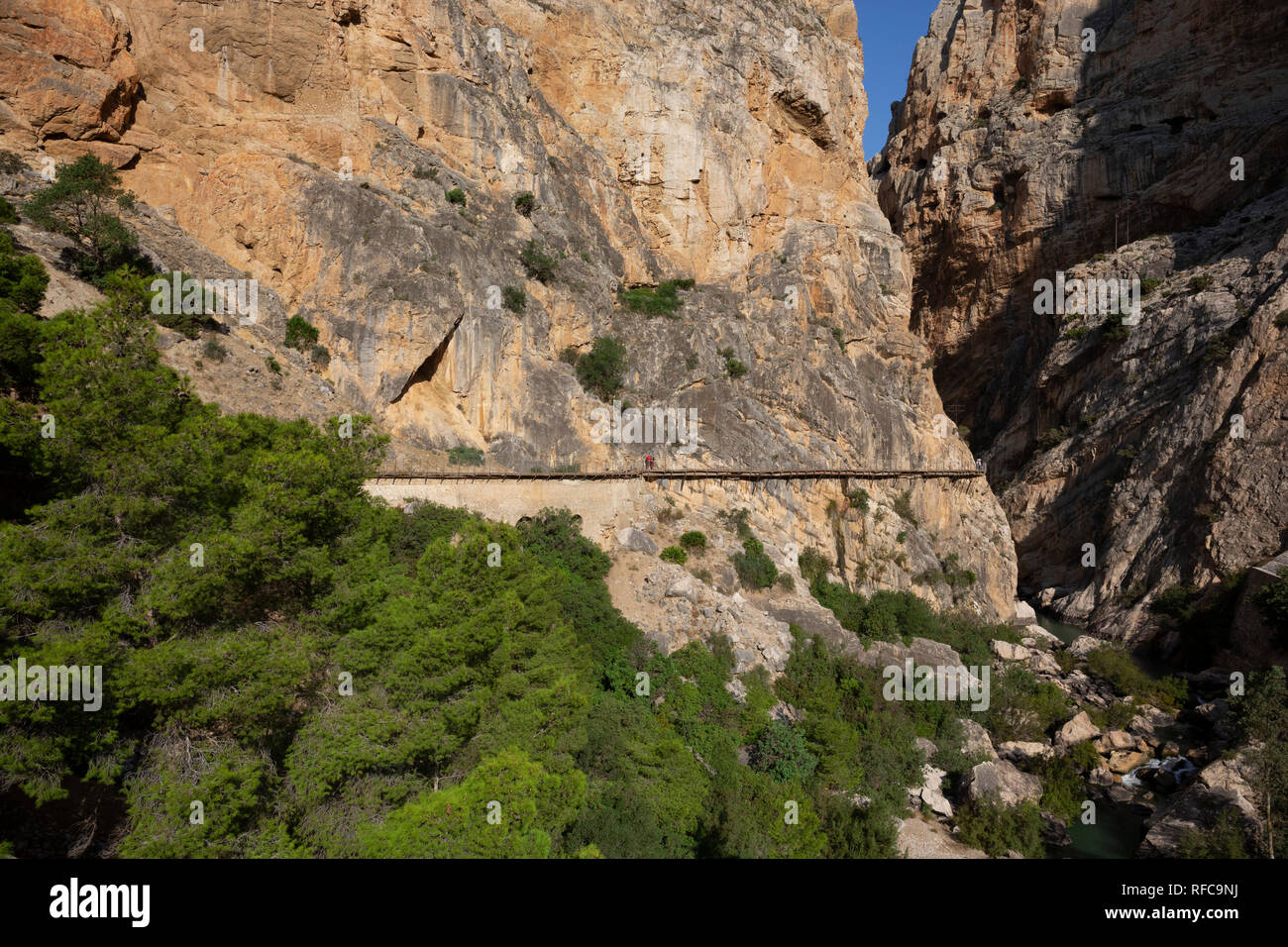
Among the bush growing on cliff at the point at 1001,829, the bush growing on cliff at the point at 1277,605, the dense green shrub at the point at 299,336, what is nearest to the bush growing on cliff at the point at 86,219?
the dense green shrub at the point at 299,336

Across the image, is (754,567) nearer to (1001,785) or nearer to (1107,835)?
(1001,785)

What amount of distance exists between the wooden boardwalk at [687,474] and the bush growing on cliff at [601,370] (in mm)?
4755

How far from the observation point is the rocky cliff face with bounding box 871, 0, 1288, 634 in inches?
1316

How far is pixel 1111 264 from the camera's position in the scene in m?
46.1

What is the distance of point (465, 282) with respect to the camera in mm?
25766

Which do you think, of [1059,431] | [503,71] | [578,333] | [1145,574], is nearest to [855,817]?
[578,333]

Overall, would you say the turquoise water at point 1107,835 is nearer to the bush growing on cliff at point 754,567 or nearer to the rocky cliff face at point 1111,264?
the bush growing on cliff at point 754,567

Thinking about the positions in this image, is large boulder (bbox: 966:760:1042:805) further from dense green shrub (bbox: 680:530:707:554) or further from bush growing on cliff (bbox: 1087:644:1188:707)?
dense green shrub (bbox: 680:530:707:554)

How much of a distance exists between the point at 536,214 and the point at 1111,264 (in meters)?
40.8

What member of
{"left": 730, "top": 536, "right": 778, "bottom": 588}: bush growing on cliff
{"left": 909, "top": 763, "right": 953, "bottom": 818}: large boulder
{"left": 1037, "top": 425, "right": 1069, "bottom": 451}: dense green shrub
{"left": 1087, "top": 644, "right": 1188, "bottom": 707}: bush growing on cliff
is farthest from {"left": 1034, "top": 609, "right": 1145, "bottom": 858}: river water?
{"left": 1037, "top": 425, "right": 1069, "bottom": 451}: dense green shrub

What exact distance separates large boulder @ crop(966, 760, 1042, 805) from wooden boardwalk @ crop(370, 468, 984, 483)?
13.5 metres

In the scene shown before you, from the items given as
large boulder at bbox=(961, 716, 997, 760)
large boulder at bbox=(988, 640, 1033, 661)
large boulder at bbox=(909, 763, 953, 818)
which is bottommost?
large boulder at bbox=(909, 763, 953, 818)

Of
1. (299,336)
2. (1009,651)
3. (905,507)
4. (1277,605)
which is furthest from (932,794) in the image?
(299,336)
